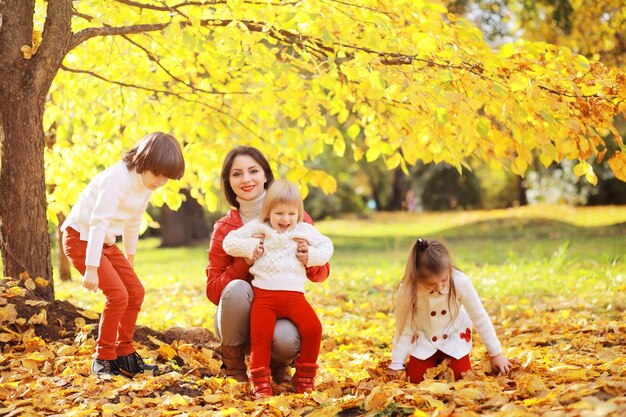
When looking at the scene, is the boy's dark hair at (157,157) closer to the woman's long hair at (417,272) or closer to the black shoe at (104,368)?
the black shoe at (104,368)

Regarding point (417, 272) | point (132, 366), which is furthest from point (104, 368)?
point (417, 272)

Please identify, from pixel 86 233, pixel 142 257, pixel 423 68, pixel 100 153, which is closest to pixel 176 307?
pixel 100 153

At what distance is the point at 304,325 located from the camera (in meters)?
3.76

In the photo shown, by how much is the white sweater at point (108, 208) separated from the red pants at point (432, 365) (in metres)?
1.73

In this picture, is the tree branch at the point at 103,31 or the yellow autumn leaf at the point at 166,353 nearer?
the yellow autumn leaf at the point at 166,353

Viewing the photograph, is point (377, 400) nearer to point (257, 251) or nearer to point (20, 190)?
point (257, 251)

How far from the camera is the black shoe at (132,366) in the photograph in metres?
4.02

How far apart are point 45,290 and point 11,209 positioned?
57cm

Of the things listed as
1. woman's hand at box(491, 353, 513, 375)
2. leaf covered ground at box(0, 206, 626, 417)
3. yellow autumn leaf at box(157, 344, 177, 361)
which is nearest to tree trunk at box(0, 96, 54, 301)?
leaf covered ground at box(0, 206, 626, 417)

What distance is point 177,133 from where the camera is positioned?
6238mm

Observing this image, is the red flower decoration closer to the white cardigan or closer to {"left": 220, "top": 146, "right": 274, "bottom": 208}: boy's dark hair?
the white cardigan

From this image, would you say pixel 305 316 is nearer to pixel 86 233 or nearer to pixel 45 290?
pixel 86 233

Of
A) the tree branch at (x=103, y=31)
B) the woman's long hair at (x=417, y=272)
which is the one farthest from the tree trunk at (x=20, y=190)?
the woman's long hair at (x=417, y=272)

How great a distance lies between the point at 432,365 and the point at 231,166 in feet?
5.07
